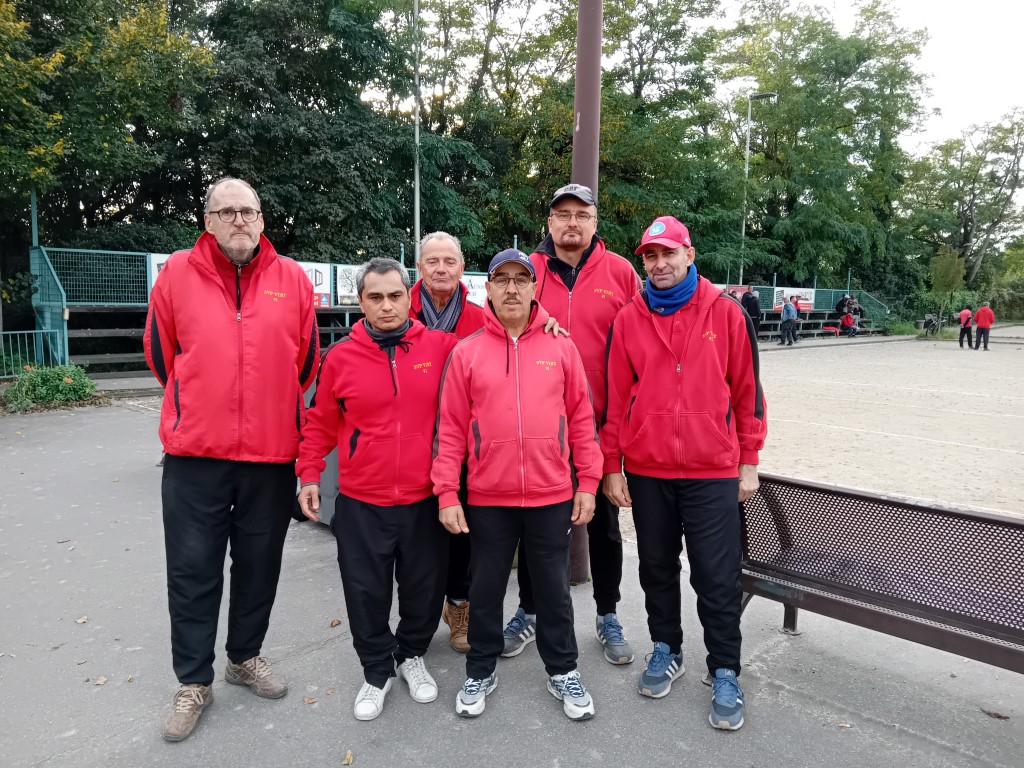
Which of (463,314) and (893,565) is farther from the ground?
(463,314)

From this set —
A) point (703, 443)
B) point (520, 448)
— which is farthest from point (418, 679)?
point (703, 443)

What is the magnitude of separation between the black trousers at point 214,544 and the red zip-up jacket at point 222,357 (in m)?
0.11

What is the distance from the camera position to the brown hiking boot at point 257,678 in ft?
10.0

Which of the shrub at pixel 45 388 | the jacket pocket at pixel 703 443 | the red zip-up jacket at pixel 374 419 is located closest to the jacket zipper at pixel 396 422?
the red zip-up jacket at pixel 374 419

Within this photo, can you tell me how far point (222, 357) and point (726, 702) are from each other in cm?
246

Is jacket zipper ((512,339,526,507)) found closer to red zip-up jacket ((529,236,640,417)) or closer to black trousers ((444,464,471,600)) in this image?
red zip-up jacket ((529,236,640,417))

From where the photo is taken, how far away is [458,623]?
11.7 ft

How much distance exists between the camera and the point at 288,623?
12.5 ft

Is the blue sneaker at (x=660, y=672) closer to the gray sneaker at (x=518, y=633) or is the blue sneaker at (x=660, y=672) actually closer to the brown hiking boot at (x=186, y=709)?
the gray sneaker at (x=518, y=633)

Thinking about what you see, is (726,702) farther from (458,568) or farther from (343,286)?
(343,286)

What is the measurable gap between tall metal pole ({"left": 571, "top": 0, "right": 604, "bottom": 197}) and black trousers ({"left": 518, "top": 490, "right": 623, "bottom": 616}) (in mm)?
1985

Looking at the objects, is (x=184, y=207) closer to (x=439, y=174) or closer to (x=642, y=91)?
(x=439, y=174)

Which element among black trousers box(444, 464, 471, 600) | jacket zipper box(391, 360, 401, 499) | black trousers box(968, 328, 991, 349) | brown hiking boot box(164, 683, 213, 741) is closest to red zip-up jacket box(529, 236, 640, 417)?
jacket zipper box(391, 360, 401, 499)

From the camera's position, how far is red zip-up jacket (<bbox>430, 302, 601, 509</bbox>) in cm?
287
